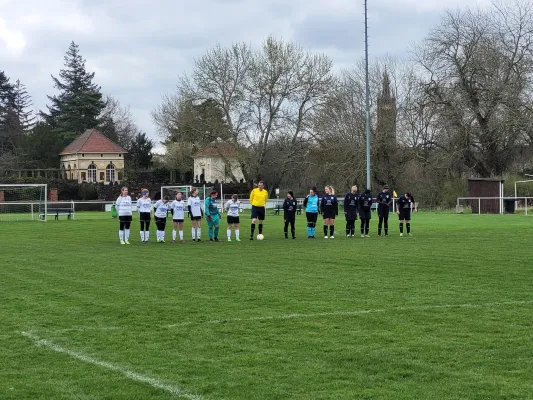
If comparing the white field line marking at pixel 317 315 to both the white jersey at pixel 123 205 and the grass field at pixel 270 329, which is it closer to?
the grass field at pixel 270 329

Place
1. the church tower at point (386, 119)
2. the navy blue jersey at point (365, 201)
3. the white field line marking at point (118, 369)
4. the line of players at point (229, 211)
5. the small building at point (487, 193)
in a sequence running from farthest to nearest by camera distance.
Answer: the church tower at point (386, 119) → the small building at point (487, 193) → the navy blue jersey at point (365, 201) → the line of players at point (229, 211) → the white field line marking at point (118, 369)

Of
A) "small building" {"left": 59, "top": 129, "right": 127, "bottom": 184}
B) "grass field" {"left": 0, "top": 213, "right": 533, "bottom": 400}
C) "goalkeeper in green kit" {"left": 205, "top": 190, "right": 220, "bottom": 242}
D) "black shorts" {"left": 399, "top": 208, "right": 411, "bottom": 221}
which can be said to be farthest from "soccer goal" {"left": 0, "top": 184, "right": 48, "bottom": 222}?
"small building" {"left": 59, "top": 129, "right": 127, "bottom": 184}

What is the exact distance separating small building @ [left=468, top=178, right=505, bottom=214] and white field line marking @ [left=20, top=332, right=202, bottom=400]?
45979 millimetres

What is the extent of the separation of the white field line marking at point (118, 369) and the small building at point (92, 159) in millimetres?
91289

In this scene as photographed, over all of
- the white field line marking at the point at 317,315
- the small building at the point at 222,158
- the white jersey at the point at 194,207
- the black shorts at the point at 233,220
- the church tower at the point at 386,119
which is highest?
the church tower at the point at 386,119

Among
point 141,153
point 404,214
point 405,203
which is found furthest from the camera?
point 141,153

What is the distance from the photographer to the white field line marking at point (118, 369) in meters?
6.22

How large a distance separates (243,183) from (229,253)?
64984 mm

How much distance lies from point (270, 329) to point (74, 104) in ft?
339

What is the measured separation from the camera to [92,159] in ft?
333

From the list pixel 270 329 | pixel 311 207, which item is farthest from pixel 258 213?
pixel 270 329

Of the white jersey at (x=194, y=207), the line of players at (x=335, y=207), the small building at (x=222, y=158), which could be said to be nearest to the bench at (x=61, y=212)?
the small building at (x=222, y=158)

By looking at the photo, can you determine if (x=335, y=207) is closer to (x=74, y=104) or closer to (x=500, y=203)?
(x=500, y=203)

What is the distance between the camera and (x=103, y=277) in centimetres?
1467
